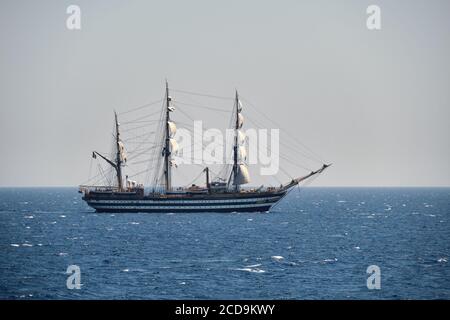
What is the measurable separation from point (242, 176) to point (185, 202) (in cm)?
1033

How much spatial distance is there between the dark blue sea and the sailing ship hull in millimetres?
9175

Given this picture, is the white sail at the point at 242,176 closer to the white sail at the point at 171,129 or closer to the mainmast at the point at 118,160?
the white sail at the point at 171,129

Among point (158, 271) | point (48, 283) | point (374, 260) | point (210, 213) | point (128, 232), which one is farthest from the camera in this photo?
point (210, 213)

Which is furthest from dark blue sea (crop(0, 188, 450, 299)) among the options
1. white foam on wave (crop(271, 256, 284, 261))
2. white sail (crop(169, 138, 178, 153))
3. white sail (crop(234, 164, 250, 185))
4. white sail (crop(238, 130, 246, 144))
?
white sail (crop(169, 138, 178, 153))

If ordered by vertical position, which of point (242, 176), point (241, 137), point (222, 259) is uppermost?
point (241, 137)

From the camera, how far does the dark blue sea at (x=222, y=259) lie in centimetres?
4912

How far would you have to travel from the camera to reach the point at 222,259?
208ft

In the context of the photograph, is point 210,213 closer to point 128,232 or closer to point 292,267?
point 128,232

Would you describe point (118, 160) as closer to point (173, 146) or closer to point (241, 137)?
point (173, 146)

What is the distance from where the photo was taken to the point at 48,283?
51.9 metres

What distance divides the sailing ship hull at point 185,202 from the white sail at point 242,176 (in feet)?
11.0

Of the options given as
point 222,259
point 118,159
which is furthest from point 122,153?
point 222,259
